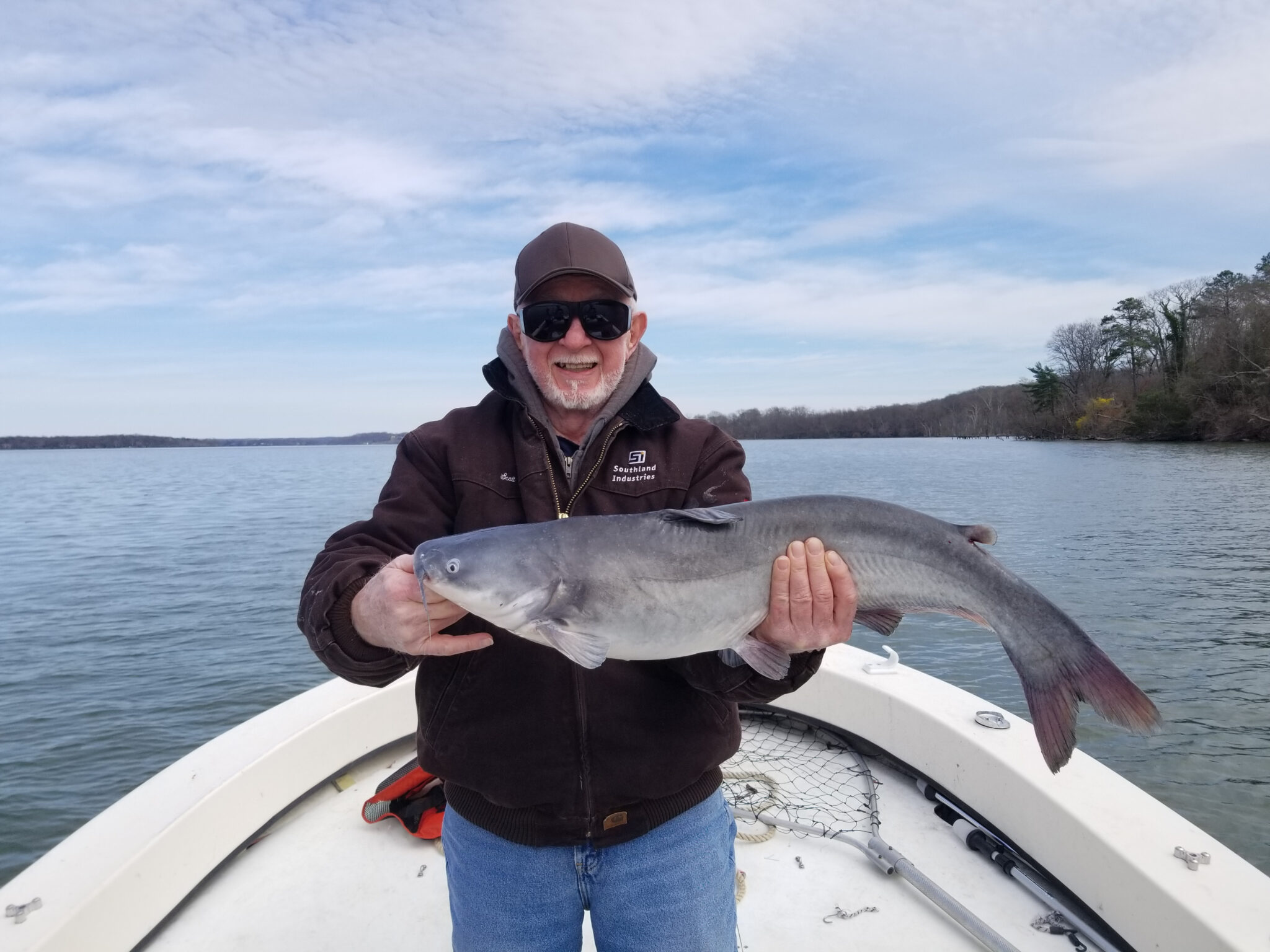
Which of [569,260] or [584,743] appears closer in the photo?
[584,743]

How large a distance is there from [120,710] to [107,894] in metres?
9.07

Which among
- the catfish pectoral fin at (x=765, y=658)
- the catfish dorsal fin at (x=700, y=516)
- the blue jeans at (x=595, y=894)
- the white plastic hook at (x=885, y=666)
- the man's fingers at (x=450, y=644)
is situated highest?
the catfish dorsal fin at (x=700, y=516)

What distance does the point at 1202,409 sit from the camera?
2105 inches

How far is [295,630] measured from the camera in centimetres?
1443

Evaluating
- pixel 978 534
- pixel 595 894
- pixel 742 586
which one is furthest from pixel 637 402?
pixel 595 894

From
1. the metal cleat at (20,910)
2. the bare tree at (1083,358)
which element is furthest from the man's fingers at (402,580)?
the bare tree at (1083,358)

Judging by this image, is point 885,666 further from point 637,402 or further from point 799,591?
point 637,402

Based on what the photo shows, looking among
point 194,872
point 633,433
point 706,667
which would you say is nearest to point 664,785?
point 706,667

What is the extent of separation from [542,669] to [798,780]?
3143mm

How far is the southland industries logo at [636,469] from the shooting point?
2.75 meters

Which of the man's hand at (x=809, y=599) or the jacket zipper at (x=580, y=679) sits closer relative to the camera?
the jacket zipper at (x=580, y=679)

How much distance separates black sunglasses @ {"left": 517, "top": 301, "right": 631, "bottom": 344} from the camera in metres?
2.73

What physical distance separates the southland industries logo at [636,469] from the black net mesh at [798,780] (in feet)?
8.56

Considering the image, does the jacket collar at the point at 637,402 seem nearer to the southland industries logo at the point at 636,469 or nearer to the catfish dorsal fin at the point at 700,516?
the southland industries logo at the point at 636,469
